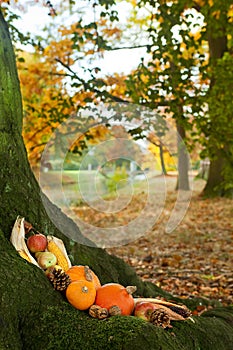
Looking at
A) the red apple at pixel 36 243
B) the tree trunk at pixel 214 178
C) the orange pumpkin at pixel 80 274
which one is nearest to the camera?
the orange pumpkin at pixel 80 274

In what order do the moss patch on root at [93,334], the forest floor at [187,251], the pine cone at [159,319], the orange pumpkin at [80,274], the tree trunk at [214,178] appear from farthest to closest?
1. the tree trunk at [214,178]
2. the forest floor at [187,251]
3. the orange pumpkin at [80,274]
4. the pine cone at [159,319]
5. the moss patch on root at [93,334]

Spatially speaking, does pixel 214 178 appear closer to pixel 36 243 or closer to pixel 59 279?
pixel 36 243

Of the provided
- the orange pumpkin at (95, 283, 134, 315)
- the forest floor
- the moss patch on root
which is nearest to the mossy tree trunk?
the moss patch on root

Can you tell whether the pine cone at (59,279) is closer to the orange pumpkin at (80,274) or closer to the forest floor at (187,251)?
the orange pumpkin at (80,274)

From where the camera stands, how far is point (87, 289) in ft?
8.48

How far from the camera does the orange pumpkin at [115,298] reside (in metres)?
2.61

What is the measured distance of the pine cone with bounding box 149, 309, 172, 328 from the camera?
2.54 metres

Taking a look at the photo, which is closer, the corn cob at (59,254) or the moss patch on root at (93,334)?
the moss patch on root at (93,334)

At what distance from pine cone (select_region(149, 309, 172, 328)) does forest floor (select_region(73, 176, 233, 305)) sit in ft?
10.9

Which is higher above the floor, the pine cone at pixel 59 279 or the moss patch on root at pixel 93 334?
the pine cone at pixel 59 279

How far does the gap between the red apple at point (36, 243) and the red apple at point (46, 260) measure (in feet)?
0.19

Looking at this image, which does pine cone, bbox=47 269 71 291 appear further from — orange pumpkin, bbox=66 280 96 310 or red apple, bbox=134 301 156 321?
red apple, bbox=134 301 156 321

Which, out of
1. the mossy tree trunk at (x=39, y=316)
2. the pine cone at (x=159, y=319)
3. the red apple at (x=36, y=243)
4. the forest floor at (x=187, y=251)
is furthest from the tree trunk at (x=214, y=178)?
the pine cone at (x=159, y=319)

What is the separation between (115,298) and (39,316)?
1.32 ft
